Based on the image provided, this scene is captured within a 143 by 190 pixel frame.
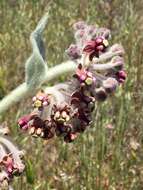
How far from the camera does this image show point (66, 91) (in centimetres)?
166

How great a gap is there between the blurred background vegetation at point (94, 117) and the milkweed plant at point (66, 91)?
6.21ft

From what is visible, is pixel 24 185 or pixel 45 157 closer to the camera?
pixel 24 185

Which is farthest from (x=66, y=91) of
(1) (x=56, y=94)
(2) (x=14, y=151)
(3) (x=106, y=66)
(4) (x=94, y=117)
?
(4) (x=94, y=117)

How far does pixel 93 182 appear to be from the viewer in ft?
12.7

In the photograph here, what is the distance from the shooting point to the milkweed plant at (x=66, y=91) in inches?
63.6

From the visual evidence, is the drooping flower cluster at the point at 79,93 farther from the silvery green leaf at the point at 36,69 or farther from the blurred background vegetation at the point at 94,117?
the blurred background vegetation at the point at 94,117

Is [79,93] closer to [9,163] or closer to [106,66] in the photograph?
[106,66]

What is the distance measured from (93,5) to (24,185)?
349 centimetres

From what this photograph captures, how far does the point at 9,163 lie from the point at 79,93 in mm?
315

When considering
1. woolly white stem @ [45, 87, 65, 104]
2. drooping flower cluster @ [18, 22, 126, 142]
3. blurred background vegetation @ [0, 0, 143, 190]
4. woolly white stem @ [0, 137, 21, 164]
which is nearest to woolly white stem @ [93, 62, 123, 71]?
drooping flower cluster @ [18, 22, 126, 142]

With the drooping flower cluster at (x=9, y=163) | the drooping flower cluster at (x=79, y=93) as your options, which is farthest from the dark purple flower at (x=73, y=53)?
the drooping flower cluster at (x=9, y=163)

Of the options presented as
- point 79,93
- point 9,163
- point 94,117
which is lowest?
point 94,117

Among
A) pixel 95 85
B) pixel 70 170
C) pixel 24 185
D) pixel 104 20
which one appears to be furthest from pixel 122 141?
pixel 95 85

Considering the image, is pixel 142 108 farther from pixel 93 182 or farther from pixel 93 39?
pixel 93 39
